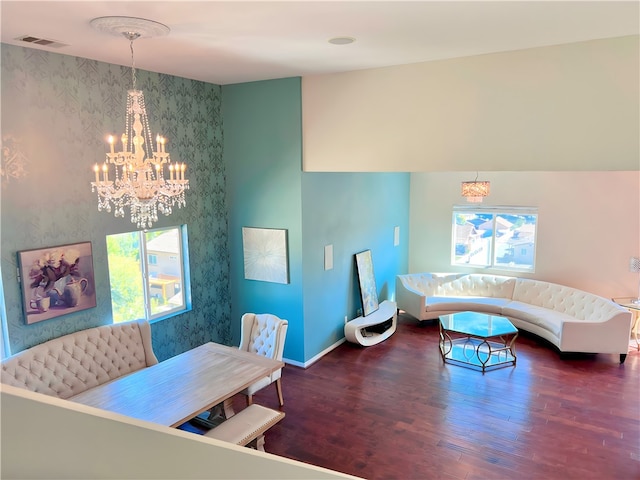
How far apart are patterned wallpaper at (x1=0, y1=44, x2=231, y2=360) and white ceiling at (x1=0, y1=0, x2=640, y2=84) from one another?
0.35 m

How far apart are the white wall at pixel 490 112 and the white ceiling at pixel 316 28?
169 millimetres

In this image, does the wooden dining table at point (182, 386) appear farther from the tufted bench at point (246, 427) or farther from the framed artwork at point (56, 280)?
the framed artwork at point (56, 280)

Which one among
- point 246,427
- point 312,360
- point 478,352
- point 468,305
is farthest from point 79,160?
point 468,305

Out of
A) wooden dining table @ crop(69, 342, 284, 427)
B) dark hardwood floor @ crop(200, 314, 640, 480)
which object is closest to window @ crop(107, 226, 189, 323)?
wooden dining table @ crop(69, 342, 284, 427)

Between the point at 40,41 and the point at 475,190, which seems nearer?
the point at 40,41

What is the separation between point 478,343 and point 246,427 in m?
4.55

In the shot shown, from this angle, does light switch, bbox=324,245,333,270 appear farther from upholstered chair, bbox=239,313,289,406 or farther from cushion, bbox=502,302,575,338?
cushion, bbox=502,302,575,338

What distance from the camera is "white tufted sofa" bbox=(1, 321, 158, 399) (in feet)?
13.7

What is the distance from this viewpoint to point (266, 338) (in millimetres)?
5273

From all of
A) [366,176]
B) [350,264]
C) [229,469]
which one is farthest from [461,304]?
[229,469]

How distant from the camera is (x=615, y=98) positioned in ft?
13.0

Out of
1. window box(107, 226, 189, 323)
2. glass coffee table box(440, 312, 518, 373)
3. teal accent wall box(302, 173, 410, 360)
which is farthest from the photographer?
glass coffee table box(440, 312, 518, 373)

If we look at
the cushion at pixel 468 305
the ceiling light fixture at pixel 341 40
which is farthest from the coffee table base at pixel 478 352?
the ceiling light fixture at pixel 341 40

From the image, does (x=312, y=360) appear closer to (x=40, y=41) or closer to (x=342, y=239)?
(x=342, y=239)
